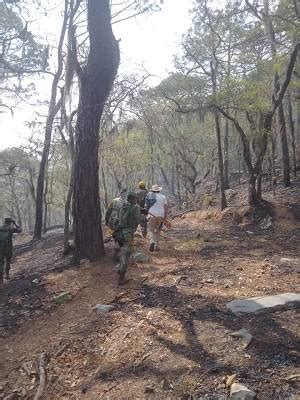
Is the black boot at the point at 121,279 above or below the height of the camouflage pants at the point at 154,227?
below

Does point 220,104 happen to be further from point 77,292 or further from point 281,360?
point 281,360

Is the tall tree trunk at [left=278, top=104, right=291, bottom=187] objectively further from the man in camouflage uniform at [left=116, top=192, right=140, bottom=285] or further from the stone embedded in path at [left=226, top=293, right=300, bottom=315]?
the stone embedded in path at [left=226, top=293, right=300, bottom=315]

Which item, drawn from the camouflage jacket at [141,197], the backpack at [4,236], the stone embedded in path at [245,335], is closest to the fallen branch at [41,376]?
the stone embedded in path at [245,335]

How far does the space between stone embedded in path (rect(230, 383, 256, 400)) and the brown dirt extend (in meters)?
0.11

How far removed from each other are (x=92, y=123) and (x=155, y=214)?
261 centimetres

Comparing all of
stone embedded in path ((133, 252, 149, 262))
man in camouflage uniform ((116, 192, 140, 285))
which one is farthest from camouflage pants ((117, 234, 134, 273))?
stone embedded in path ((133, 252, 149, 262))

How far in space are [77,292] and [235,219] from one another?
8418mm

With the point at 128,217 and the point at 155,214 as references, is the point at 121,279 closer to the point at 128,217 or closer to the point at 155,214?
the point at 128,217

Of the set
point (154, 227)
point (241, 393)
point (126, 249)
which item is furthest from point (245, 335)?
point (154, 227)

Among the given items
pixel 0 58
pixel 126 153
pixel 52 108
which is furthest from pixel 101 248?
pixel 126 153

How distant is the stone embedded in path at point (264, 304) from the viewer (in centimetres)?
563

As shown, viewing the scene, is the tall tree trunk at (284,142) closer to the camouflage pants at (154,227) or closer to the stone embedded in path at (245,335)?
the camouflage pants at (154,227)

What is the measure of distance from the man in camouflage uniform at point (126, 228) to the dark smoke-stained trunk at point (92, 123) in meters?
1.83

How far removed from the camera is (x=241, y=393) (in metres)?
3.73
